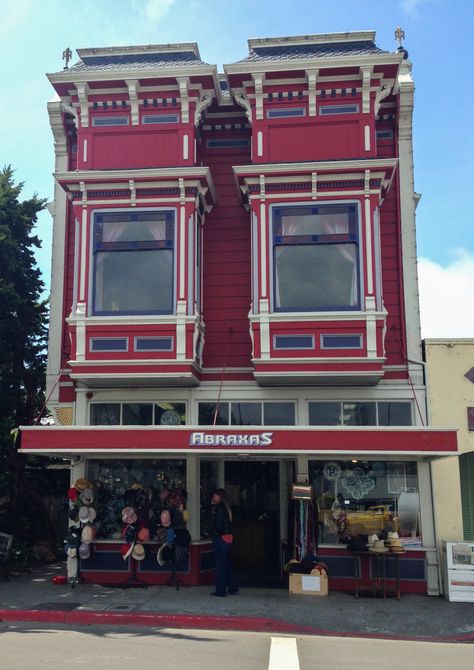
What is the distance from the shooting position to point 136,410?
1391 cm

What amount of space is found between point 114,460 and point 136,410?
1057 millimetres

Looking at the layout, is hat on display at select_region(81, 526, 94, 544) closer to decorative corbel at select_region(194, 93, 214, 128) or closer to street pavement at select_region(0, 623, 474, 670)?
street pavement at select_region(0, 623, 474, 670)

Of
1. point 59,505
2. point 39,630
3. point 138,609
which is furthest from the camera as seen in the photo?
point 59,505

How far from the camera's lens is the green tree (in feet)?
48.9

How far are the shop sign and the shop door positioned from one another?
11.5ft

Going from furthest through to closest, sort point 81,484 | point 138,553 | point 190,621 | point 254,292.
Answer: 1. point 81,484
2. point 254,292
3. point 138,553
4. point 190,621

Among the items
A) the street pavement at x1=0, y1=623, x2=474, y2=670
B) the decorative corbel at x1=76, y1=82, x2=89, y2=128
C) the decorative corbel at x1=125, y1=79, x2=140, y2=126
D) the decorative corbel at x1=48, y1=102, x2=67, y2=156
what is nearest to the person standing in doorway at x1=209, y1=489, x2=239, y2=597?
the street pavement at x1=0, y1=623, x2=474, y2=670

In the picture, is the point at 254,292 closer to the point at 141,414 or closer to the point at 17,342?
the point at 141,414

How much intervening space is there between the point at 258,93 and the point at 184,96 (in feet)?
4.70

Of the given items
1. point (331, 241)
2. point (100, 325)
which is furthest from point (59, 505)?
point (331, 241)

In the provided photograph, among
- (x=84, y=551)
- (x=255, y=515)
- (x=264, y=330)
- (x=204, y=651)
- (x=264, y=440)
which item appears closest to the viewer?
(x=204, y=651)

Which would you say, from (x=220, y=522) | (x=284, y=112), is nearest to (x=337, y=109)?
(x=284, y=112)

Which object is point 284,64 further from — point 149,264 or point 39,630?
point 39,630

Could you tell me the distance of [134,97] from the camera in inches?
547
